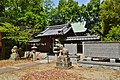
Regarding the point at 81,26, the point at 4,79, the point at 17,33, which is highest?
the point at 81,26

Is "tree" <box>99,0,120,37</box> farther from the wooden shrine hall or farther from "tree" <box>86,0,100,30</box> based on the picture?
"tree" <box>86,0,100,30</box>

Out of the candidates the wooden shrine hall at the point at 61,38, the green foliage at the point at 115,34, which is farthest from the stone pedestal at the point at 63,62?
the green foliage at the point at 115,34

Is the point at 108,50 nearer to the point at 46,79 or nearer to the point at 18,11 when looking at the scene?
the point at 46,79

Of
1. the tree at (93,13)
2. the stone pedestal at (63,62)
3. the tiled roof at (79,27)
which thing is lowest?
the stone pedestal at (63,62)

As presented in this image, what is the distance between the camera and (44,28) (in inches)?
1035

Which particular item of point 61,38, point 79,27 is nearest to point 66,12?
point 79,27

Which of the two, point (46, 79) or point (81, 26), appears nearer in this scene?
point (46, 79)

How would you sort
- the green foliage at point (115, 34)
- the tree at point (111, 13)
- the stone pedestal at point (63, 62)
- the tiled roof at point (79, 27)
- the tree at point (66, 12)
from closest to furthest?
1. the stone pedestal at point (63, 62)
2. the green foliage at point (115, 34)
3. the tree at point (111, 13)
4. the tiled roof at point (79, 27)
5. the tree at point (66, 12)

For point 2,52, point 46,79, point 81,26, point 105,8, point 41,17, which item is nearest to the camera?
point 46,79

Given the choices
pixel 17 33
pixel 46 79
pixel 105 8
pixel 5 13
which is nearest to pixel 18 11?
pixel 5 13

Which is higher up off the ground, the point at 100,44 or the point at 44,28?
the point at 44,28

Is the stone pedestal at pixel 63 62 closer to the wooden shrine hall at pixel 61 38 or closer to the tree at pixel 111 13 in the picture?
the wooden shrine hall at pixel 61 38

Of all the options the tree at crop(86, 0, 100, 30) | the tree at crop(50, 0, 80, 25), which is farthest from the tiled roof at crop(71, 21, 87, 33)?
the tree at crop(50, 0, 80, 25)

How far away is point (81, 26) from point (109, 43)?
59.8 ft
